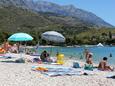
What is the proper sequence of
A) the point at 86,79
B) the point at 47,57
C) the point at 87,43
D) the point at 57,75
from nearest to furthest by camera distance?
the point at 86,79
the point at 57,75
the point at 47,57
the point at 87,43

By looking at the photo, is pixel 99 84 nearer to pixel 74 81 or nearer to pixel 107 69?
pixel 74 81

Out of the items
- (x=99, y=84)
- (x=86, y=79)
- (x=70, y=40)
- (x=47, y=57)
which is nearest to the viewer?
(x=99, y=84)

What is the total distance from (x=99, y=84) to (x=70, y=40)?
164691mm

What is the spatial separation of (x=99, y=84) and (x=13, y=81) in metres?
3.61

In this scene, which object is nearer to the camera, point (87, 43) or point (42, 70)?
point (42, 70)

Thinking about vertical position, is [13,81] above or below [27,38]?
below

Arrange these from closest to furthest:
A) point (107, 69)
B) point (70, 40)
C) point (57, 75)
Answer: point (57, 75), point (107, 69), point (70, 40)

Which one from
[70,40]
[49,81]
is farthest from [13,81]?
[70,40]

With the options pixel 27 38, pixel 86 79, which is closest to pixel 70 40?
pixel 27 38

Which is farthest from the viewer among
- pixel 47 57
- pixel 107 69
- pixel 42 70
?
pixel 47 57

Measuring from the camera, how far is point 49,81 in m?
15.0

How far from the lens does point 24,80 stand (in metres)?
14.9

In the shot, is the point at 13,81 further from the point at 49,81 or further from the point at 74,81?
the point at 74,81

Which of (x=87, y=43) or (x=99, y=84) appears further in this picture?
(x=87, y=43)
